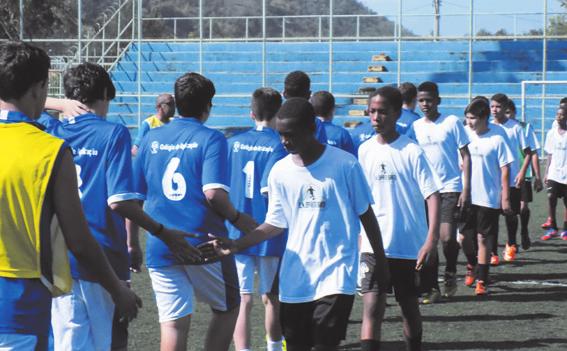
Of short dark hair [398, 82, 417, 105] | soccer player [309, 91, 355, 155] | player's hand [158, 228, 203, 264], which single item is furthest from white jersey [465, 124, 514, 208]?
player's hand [158, 228, 203, 264]

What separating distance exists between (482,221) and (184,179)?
19.0 feet

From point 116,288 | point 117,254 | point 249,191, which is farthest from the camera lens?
point 249,191

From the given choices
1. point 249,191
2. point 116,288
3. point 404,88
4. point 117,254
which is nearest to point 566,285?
point 404,88

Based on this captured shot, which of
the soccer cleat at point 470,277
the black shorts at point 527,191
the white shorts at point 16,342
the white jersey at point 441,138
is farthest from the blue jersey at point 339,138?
the black shorts at point 527,191

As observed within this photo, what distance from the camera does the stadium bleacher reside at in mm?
31359

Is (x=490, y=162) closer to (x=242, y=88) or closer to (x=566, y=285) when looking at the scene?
(x=566, y=285)

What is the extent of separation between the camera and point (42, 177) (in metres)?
3.78

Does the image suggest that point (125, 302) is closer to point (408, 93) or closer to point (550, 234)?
point (408, 93)

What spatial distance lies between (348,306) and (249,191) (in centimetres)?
198

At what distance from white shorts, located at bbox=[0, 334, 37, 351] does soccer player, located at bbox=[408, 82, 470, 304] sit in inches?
255

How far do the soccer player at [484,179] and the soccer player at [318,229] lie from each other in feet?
18.4

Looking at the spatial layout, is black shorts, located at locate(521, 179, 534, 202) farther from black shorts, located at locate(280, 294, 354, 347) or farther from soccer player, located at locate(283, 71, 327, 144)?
black shorts, located at locate(280, 294, 354, 347)

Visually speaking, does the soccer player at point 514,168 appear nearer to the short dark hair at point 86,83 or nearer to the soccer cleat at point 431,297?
the soccer cleat at point 431,297

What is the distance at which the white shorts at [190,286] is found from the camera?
6.12 metres
